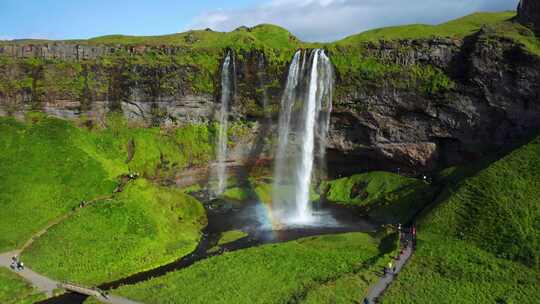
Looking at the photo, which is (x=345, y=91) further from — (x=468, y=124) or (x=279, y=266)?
(x=279, y=266)

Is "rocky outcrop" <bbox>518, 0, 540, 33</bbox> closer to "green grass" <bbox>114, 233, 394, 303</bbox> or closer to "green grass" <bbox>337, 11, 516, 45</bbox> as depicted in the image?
"green grass" <bbox>337, 11, 516, 45</bbox>

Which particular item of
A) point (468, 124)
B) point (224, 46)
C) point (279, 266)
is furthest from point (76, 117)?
point (468, 124)

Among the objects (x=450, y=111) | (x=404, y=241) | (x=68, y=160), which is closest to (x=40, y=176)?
(x=68, y=160)

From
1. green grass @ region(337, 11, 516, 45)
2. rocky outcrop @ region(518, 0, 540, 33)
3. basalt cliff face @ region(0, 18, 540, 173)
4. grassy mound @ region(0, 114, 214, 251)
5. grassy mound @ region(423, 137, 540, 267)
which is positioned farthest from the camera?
green grass @ region(337, 11, 516, 45)

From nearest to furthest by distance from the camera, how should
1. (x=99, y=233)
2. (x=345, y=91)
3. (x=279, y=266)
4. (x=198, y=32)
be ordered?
(x=279, y=266)
(x=99, y=233)
(x=345, y=91)
(x=198, y=32)

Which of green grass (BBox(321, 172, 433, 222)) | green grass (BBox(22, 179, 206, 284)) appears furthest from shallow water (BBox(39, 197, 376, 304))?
green grass (BBox(321, 172, 433, 222))

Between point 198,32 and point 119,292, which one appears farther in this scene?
point 198,32
